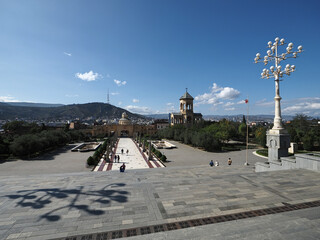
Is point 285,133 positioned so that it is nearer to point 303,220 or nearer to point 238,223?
point 303,220

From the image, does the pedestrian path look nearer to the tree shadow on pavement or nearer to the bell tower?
the tree shadow on pavement

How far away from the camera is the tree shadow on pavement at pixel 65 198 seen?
224 inches

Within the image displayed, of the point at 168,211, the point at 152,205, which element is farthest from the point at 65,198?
the point at 168,211

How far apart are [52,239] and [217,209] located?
15.3 ft

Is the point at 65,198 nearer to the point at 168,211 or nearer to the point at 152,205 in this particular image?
Answer: the point at 152,205

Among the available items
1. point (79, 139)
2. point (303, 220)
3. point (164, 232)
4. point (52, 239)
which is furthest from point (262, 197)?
point (79, 139)

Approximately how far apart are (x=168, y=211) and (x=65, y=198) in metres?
3.89

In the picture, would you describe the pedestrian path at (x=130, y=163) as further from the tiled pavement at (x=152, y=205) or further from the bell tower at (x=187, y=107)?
the bell tower at (x=187, y=107)

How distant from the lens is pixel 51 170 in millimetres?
18719

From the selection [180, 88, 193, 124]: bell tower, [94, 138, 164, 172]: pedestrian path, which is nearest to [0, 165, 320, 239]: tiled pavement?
[94, 138, 164, 172]: pedestrian path

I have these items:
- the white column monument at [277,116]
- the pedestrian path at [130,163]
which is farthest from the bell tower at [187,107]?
the white column monument at [277,116]

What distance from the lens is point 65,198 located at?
21.8 feet

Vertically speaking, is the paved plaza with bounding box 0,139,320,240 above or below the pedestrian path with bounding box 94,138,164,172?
above

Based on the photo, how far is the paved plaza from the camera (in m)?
4.61
